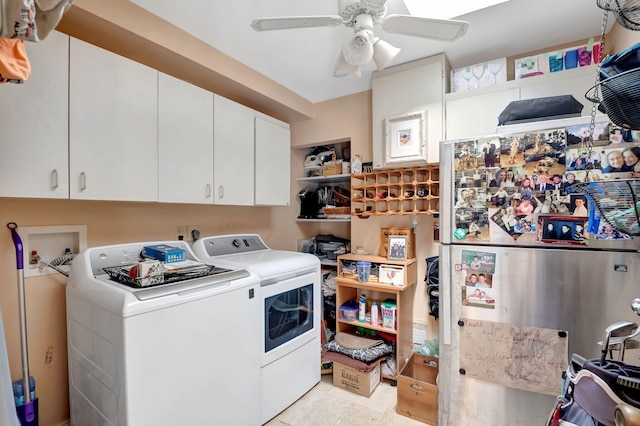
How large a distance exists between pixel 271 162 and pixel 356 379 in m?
1.95

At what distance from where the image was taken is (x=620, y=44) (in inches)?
67.6

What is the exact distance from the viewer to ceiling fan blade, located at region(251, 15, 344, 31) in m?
1.28

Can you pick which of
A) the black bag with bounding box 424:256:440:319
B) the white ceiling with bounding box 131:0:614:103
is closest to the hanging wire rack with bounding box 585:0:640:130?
the white ceiling with bounding box 131:0:614:103

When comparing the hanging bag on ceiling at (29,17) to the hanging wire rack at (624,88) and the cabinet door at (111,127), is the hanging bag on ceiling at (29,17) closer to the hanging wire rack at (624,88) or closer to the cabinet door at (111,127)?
the cabinet door at (111,127)

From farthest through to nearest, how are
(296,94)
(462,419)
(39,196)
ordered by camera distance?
(296,94)
(462,419)
(39,196)

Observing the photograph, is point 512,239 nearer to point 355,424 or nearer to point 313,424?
point 355,424

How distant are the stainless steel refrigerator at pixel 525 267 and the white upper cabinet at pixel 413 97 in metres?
0.83

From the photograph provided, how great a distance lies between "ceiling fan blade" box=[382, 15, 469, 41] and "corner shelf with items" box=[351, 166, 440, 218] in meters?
1.17

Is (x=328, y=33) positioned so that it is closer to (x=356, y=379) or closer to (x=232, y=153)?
(x=232, y=153)

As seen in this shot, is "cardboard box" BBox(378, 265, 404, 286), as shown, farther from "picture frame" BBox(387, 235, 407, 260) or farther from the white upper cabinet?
the white upper cabinet

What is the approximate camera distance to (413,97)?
2324mm

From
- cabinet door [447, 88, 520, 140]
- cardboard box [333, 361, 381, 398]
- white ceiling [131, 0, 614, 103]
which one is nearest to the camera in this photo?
white ceiling [131, 0, 614, 103]

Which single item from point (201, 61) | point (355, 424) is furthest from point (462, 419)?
point (201, 61)

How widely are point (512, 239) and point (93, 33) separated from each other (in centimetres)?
251
